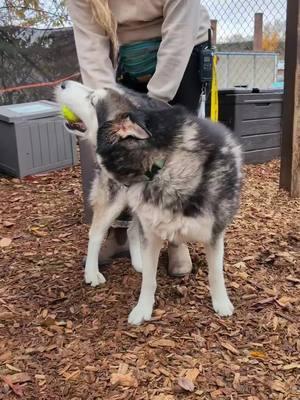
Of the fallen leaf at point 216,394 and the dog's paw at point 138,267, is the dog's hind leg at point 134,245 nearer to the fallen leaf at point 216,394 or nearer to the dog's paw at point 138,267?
the dog's paw at point 138,267

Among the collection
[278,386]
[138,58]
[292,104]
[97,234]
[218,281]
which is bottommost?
[278,386]

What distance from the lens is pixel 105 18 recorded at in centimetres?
243

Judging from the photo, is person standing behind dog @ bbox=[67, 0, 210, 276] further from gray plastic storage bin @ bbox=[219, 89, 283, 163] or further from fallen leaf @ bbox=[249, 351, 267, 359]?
gray plastic storage bin @ bbox=[219, 89, 283, 163]

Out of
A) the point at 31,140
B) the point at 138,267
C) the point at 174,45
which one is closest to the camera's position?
the point at 174,45

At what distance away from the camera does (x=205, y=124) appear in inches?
88.2

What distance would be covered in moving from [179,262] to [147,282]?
1.54 ft

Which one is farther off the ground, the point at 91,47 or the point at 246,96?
the point at 91,47

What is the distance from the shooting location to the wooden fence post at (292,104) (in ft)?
12.8

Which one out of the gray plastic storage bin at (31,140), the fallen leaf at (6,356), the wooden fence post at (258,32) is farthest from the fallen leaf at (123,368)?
the wooden fence post at (258,32)

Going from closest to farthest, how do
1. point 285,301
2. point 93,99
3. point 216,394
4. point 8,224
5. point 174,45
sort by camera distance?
1. point 216,394
2. point 93,99
3. point 174,45
4. point 285,301
5. point 8,224

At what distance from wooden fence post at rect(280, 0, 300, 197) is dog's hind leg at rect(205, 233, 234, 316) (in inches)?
78.0

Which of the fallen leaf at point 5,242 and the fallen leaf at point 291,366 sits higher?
the fallen leaf at point 5,242

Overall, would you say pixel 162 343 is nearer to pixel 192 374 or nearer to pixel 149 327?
pixel 149 327

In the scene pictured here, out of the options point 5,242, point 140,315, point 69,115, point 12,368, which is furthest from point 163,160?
point 5,242
